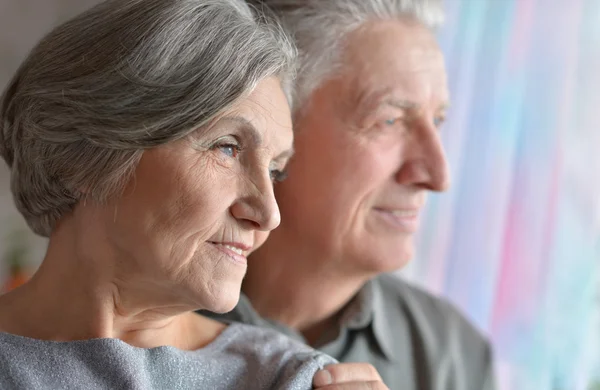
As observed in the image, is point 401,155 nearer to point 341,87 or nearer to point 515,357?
point 341,87

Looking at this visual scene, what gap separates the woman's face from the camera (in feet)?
3.95

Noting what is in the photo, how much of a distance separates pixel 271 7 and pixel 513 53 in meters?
0.67

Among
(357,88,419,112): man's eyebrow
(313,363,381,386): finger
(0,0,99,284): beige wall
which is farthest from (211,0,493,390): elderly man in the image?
(0,0,99,284): beige wall

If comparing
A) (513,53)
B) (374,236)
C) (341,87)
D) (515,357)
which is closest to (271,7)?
(341,87)

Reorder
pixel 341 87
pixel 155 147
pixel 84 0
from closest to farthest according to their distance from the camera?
pixel 155 147 < pixel 341 87 < pixel 84 0

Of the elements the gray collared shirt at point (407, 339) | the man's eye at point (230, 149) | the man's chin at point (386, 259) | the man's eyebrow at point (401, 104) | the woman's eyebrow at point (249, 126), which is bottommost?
the gray collared shirt at point (407, 339)

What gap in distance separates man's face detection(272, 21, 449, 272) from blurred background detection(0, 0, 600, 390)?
0.35 m

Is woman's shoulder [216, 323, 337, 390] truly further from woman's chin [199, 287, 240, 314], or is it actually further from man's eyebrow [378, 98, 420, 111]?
man's eyebrow [378, 98, 420, 111]

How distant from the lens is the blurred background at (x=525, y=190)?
1868 mm

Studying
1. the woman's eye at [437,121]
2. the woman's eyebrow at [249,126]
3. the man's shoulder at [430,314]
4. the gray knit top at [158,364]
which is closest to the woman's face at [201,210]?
the woman's eyebrow at [249,126]

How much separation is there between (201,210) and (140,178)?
109mm

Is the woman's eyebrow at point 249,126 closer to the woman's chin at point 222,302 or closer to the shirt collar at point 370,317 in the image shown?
the woman's chin at point 222,302

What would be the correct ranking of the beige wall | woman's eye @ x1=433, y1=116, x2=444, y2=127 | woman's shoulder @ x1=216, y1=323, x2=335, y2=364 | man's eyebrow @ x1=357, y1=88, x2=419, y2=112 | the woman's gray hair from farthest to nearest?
the beige wall
woman's eye @ x1=433, y1=116, x2=444, y2=127
man's eyebrow @ x1=357, y1=88, x2=419, y2=112
woman's shoulder @ x1=216, y1=323, x2=335, y2=364
the woman's gray hair

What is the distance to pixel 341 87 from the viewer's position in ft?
5.48
